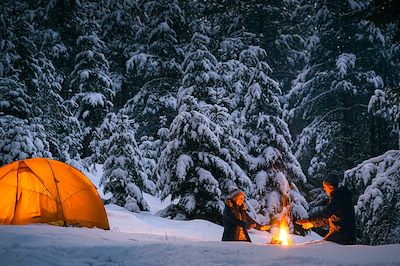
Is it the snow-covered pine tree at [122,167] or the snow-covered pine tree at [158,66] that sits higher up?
the snow-covered pine tree at [158,66]

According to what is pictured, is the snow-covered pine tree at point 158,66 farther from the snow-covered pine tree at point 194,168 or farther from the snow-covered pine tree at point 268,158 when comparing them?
the snow-covered pine tree at point 194,168

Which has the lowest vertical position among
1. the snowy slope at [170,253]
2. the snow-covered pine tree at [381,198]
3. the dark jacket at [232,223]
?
the snowy slope at [170,253]

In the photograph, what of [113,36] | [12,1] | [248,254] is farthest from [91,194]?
[113,36]

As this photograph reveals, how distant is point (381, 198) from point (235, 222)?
16.9 ft

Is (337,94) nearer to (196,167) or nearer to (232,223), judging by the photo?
(196,167)

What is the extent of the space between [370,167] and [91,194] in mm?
8204

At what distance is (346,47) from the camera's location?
22.4 metres

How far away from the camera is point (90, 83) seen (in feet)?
84.2

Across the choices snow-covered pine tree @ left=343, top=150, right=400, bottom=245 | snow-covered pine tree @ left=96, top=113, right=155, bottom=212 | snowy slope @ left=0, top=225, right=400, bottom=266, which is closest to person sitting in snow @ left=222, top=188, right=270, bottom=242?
snowy slope @ left=0, top=225, right=400, bottom=266

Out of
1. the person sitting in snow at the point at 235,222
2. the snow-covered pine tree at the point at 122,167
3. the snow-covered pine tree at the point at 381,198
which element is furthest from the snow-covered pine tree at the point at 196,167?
the person sitting in snow at the point at 235,222

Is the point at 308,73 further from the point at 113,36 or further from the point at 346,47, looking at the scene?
the point at 113,36

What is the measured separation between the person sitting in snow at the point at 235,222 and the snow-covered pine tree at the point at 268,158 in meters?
7.36

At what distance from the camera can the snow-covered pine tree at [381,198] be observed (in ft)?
36.3

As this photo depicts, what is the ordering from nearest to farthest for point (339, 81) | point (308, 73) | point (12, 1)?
point (12, 1) → point (339, 81) → point (308, 73)
